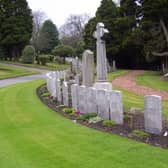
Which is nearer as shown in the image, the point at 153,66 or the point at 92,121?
the point at 92,121

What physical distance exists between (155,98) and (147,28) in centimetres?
2982

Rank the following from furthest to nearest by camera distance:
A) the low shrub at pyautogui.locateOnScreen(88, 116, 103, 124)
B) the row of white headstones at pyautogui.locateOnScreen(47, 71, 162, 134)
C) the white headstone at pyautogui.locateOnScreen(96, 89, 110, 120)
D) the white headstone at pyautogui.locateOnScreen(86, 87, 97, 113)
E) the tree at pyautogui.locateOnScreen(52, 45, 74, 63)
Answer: the tree at pyautogui.locateOnScreen(52, 45, 74, 63) < the white headstone at pyautogui.locateOnScreen(86, 87, 97, 113) < the low shrub at pyautogui.locateOnScreen(88, 116, 103, 124) < the white headstone at pyautogui.locateOnScreen(96, 89, 110, 120) < the row of white headstones at pyautogui.locateOnScreen(47, 71, 162, 134)

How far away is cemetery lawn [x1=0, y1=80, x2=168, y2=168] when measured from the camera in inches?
250

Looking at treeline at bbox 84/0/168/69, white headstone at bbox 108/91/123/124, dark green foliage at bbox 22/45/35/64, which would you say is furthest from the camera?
dark green foliage at bbox 22/45/35/64

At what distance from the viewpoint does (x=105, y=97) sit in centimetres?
977

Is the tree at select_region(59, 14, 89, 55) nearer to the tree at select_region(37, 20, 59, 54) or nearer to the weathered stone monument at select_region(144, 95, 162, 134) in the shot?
the tree at select_region(37, 20, 59, 54)

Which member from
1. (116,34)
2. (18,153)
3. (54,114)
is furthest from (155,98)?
(116,34)

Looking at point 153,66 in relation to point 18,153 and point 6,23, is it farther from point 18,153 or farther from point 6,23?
point 18,153

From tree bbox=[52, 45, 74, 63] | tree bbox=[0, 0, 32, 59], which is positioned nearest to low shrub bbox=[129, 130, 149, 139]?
tree bbox=[0, 0, 32, 59]

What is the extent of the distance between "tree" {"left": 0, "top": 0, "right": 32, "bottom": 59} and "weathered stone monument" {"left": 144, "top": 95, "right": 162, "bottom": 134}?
50.8m

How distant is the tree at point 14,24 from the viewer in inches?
2240

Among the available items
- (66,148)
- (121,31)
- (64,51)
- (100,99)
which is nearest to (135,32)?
(121,31)

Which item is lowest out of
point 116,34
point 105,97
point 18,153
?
point 18,153

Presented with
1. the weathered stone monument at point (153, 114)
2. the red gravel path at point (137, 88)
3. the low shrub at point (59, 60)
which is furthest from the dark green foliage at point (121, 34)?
the weathered stone monument at point (153, 114)
